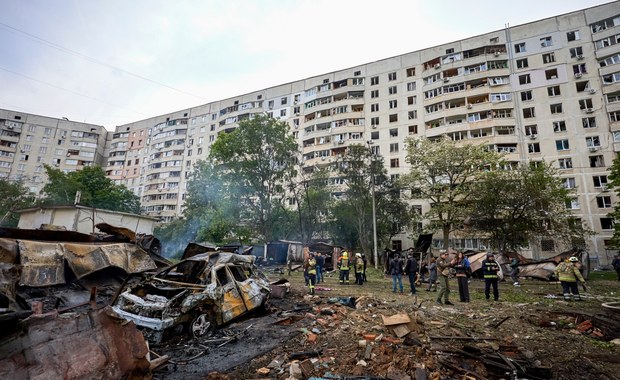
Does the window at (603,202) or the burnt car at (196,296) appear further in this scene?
the window at (603,202)

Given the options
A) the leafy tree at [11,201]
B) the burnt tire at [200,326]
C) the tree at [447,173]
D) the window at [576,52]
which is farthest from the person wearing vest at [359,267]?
the leafy tree at [11,201]

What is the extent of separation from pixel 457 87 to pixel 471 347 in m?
41.4

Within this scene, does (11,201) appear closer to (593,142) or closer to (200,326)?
(200,326)

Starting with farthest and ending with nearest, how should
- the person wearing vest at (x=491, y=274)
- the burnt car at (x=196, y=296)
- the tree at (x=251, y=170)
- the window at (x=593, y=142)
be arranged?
1. the window at (x=593, y=142)
2. the tree at (x=251, y=170)
3. the person wearing vest at (x=491, y=274)
4. the burnt car at (x=196, y=296)

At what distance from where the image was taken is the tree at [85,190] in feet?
129

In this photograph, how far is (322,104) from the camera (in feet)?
156

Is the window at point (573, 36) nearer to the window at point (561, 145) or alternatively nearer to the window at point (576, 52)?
the window at point (576, 52)

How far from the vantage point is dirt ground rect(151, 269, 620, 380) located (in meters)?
4.50

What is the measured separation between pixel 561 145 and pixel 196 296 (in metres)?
43.6

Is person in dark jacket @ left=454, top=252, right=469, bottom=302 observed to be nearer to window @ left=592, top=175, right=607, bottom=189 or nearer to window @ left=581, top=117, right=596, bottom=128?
window @ left=592, top=175, right=607, bottom=189

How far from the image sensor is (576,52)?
35.9 meters

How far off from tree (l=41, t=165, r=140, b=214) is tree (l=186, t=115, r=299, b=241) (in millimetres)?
19928

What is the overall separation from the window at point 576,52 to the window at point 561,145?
10478mm

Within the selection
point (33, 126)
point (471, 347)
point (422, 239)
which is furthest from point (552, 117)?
point (33, 126)
